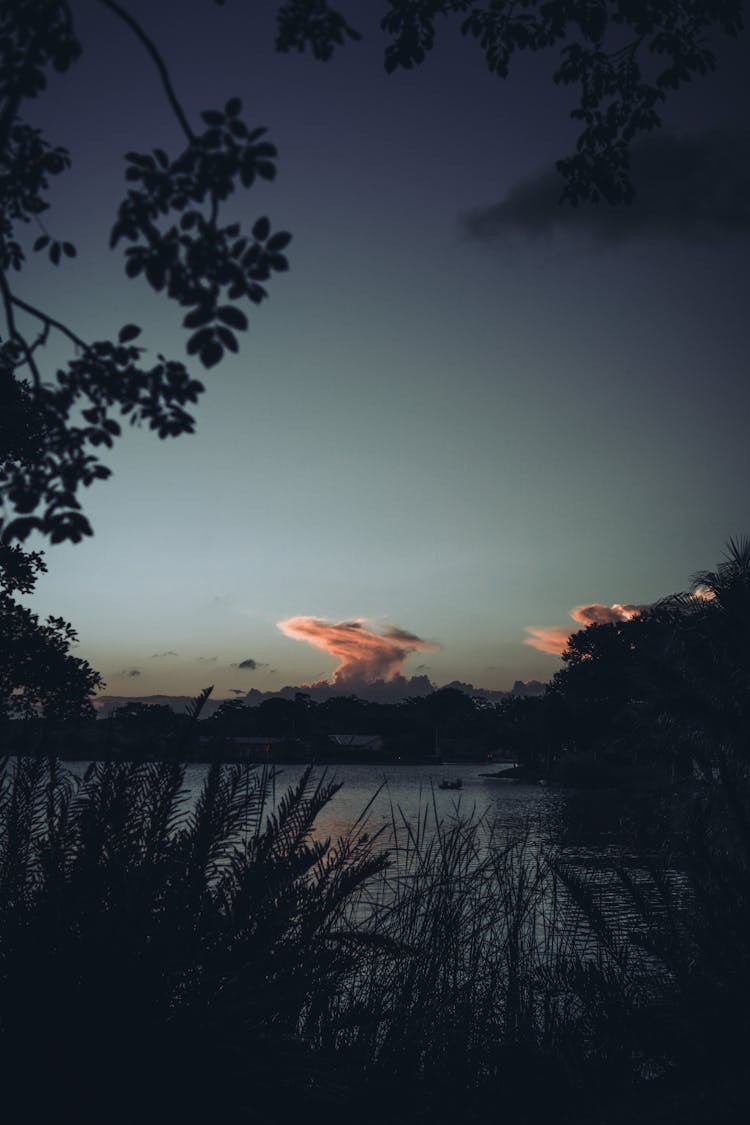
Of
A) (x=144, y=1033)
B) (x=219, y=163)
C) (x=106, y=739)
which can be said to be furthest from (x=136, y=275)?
(x=144, y=1033)

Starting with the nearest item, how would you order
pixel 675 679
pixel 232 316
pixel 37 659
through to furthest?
pixel 232 316 < pixel 675 679 < pixel 37 659

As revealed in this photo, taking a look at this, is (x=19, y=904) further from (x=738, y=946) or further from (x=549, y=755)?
(x=549, y=755)

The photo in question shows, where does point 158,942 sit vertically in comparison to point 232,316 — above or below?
below

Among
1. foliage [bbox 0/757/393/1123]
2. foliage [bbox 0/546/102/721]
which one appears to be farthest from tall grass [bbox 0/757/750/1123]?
foliage [bbox 0/546/102/721]

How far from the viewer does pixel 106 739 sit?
2.71m

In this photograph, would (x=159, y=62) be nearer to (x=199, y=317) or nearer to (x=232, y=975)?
(x=199, y=317)

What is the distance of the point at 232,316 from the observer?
2.47m

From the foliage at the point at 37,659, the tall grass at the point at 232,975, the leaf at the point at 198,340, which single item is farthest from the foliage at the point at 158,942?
the foliage at the point at 37,659

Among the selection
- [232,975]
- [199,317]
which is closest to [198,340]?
[199,317]

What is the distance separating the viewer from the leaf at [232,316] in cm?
246

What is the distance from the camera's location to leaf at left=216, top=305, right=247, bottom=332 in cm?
246

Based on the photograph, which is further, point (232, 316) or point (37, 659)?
point (37, 659)

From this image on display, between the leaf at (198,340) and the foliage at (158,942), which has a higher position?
the leaf at (198,340)

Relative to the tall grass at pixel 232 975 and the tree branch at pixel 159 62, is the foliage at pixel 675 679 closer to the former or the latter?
the tall grass at pixel 232 975
